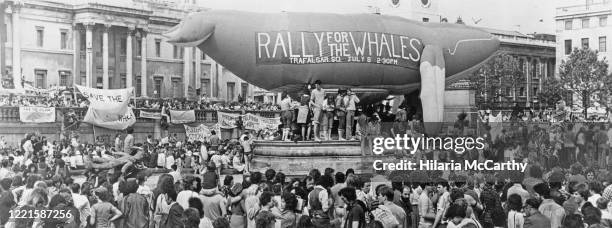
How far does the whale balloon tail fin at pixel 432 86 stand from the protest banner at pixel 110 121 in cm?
1575

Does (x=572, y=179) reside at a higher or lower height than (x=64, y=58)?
lower

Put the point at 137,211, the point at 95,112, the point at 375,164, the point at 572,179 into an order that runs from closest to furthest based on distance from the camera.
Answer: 1. the point at 137,211
2. the point at 572,179
3. the point at 375,164
4. the point at 95,112

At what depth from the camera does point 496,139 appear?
20.2 metres

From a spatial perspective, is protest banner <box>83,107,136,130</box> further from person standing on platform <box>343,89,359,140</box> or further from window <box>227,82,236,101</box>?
window <box>227,82,236,101</box>

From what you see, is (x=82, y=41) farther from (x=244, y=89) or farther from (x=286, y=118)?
(x=286, y=118)

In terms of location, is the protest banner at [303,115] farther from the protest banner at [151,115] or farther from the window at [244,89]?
the window at [244,89]

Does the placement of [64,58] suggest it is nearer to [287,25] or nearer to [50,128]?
[50,128]

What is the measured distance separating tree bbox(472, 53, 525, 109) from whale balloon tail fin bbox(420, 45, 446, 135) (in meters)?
52.6

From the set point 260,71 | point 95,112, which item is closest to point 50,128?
point 95,112

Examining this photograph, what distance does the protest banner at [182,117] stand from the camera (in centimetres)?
4766

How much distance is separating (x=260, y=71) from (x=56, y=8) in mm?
46600

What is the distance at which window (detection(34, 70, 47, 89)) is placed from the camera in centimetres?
6386

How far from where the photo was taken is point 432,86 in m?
23.9

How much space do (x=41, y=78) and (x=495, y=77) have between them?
130 feet
